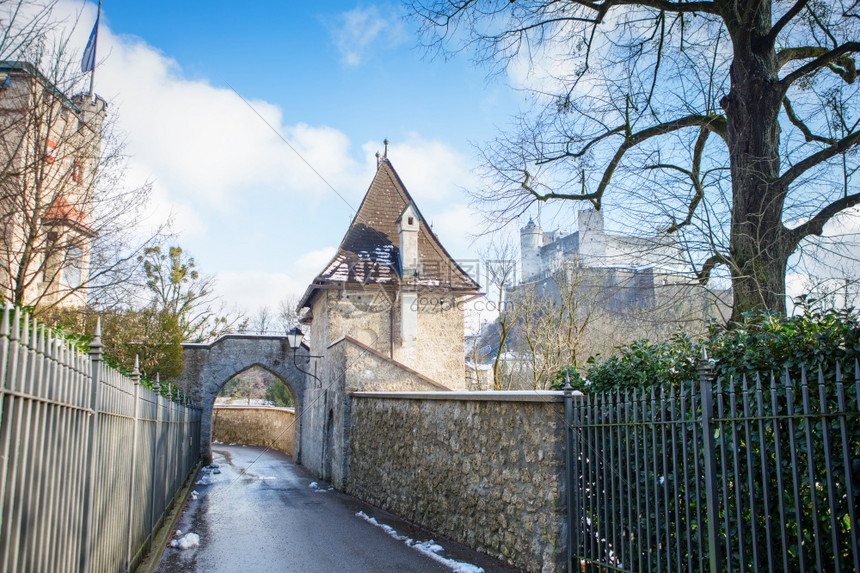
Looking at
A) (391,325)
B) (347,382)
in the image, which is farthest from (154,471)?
(391,325)

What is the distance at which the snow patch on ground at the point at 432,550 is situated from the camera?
7.21 m

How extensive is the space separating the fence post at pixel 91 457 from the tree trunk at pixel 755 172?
659 centimetres

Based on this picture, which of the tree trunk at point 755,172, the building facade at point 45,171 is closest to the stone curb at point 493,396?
the tree trunk at point 755,172

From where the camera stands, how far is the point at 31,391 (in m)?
2.70

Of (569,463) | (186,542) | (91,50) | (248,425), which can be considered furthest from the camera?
(248,425)

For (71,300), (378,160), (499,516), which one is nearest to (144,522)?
(499,516)

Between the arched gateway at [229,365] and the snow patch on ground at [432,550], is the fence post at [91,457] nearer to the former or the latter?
the snow patch on ground at [432,550]

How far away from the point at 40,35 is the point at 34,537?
7.80m

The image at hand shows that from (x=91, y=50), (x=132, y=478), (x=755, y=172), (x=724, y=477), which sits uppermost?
(x=91, y=50)

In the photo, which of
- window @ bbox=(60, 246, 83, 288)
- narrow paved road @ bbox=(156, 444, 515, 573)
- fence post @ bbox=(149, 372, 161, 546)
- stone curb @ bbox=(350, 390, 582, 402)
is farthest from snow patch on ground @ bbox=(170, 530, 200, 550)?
window @ bbox=(60, 246, 83, 288)

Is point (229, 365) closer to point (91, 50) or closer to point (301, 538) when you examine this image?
point (91, 50)

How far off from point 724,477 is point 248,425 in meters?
35.1

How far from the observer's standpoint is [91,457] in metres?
4.04

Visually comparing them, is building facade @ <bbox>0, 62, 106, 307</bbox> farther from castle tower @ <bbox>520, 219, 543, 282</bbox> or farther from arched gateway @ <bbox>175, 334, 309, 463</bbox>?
castle tower @ <bbox>520, 219, 543, 282</bbox>
